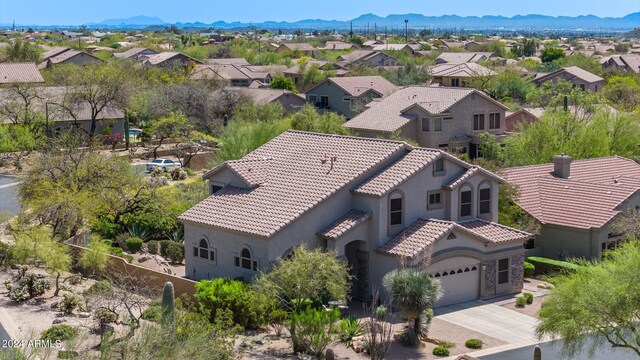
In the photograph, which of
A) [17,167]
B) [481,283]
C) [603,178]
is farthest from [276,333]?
[17,167]

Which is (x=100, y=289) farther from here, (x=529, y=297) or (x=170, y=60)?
(x=170, y=60)

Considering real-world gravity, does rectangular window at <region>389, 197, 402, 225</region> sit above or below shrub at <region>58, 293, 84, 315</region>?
above

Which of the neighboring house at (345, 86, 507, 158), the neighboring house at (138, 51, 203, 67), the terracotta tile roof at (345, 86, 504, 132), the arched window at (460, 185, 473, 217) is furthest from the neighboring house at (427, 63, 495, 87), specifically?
the arched window at (460, 185, 473, 217)

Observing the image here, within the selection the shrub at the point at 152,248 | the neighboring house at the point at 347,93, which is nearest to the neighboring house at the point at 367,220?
the shrub at the point at 152,248

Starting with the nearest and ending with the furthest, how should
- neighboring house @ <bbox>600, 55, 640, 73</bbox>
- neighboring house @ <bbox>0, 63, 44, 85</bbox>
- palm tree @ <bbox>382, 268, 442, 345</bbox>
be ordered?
palm tree @ <bbox>382, 268, 442, 345</bbox>
neighboring house @ <bbox>0, 63, 44, 85</bbox>
neighboring house @ <bbox>600, 55, 640, 73</bbox>

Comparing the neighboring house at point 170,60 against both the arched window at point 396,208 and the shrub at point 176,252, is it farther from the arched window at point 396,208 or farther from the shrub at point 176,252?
the arched window at point 396,208

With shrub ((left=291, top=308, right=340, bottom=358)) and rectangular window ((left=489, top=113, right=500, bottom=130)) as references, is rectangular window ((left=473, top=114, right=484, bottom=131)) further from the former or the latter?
shrub ((left=291, top=308, right=340, bottom=358))

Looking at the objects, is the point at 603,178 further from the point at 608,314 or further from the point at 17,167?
the point at 17,167
